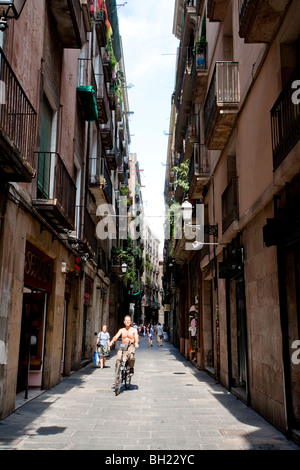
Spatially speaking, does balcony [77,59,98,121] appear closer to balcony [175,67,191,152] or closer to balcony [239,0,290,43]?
balcony [175,67,191,152]

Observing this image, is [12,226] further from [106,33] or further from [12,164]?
[106,33]

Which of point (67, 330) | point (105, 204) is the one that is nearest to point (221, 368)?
point (67, 330)

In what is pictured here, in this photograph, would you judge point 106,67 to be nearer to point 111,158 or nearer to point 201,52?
point 111,158

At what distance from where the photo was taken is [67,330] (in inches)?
546

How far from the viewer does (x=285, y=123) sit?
21.8 ft

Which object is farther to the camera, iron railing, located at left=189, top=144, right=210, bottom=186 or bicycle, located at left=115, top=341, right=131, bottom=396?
iron railing, located at left=189, top=144, right=210, bottom=186

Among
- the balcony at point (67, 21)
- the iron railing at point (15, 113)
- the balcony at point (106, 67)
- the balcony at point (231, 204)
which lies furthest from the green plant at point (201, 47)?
the iron railing at point (15, 113)

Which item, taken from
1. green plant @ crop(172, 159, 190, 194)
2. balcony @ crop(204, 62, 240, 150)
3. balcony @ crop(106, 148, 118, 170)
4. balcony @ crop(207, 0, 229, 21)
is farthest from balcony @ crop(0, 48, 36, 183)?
balcony @ crop(106, 148, 118, 170)

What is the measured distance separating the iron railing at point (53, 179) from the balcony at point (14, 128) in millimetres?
2107

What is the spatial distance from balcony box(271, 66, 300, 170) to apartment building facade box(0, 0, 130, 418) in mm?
3832

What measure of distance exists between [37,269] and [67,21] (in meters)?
5.96

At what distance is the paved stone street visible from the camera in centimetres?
590

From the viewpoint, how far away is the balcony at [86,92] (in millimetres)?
14312

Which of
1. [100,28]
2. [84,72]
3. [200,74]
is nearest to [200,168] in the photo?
[200,74]
